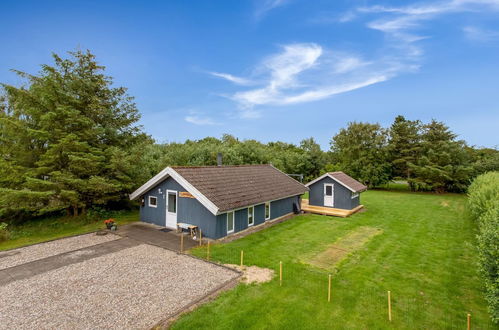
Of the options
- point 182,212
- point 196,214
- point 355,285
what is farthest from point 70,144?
point 355,285

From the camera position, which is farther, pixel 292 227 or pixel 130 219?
pixel 130 219

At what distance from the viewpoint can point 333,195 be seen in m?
18.8

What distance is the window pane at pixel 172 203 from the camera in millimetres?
13031

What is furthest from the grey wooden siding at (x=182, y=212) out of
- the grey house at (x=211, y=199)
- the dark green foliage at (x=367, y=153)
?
the dark green foliage at (x=367, y=153)

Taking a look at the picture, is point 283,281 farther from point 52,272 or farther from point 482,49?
point 482,49

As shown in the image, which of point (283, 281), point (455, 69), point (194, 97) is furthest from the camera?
point (194, 97)

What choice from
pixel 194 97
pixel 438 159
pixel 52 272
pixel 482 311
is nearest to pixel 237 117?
pixel 194 97

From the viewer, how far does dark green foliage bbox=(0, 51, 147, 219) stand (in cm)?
1324

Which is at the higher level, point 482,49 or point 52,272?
point 482,49

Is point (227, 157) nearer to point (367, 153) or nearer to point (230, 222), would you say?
point (230, 222)

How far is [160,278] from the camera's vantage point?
7621 mm

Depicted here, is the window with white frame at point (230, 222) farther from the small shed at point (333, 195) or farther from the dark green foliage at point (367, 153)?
the dark green foliage at point (367, 153)

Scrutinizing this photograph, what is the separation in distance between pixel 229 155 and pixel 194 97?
911 cm

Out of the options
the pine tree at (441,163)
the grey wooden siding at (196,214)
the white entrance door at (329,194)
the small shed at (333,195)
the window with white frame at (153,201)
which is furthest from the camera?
the pine tree at (441,163)
